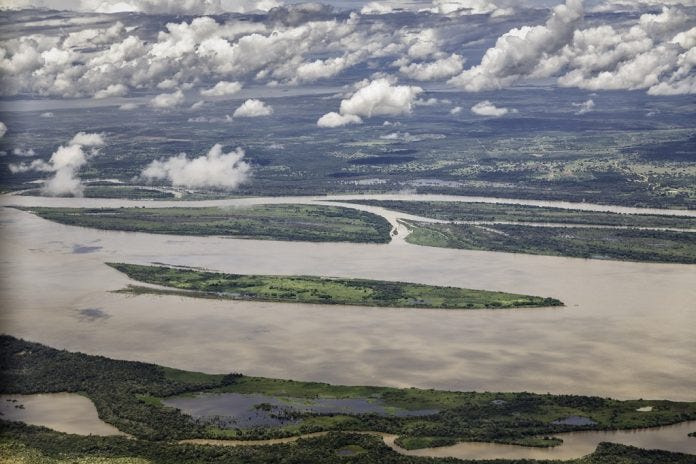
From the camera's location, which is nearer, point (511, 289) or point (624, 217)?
point (511, 289)

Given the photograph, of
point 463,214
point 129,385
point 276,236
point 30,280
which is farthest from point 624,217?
point 129,385

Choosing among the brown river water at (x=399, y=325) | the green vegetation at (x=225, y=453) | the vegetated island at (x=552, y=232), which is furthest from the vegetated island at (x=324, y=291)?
the green vegetation at (x=225, y=453)

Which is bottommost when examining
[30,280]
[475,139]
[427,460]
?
[427,460]

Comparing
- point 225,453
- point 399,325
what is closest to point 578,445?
point 225,453

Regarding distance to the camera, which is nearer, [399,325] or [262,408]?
[262,408]

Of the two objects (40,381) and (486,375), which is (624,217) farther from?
(40,381)

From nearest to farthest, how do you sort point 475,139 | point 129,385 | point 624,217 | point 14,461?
point 14,461 < point 129,385 < point 624,217 < point 475,139

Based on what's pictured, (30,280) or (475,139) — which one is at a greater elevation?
(475,139)

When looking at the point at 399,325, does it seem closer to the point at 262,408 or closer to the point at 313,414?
the point at 262,408

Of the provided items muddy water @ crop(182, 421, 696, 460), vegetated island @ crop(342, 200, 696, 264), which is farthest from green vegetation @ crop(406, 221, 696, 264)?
muddy water @ crop(182, 421, 696, 460)
